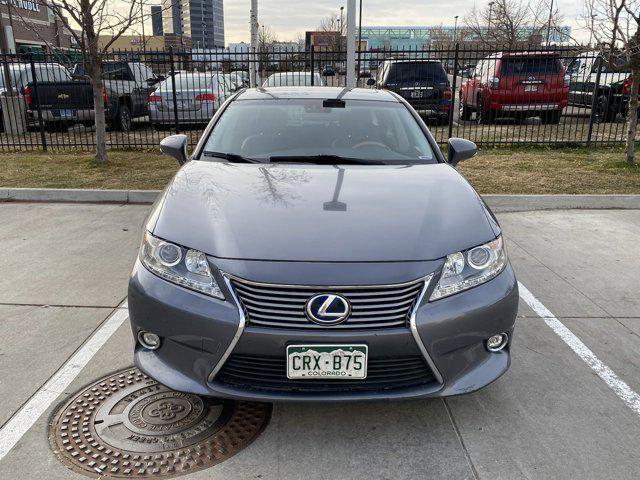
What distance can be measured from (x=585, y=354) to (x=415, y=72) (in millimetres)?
11808

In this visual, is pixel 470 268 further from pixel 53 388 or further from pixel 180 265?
pixel 53 388

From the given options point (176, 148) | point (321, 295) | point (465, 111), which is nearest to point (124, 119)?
point (465, 111)

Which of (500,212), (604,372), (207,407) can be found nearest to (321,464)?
(207,407)

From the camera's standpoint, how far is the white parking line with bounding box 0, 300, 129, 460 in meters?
2.68

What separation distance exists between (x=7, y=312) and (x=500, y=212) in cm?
547

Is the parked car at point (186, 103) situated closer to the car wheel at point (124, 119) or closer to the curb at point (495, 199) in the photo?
the car wheel at point (124, 119)

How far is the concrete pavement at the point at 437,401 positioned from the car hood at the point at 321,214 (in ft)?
2.85

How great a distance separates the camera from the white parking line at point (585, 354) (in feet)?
9.96

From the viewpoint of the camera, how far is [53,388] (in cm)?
306

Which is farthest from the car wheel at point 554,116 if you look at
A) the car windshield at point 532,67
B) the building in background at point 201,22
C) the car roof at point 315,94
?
the building in background at point 201,22

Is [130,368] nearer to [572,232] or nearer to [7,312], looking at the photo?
[7,312]

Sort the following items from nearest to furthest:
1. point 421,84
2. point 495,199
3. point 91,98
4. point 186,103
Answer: point 495,199, point 91,98, point 186,103, point 421,84

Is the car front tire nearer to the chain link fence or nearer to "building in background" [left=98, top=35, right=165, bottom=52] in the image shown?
the chain link fence

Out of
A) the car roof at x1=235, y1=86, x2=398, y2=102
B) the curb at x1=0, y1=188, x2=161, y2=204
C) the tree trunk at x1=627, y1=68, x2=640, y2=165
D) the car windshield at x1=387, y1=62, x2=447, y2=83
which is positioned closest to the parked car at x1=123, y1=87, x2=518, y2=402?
the car roof at x1=235, y1=86, x2=398, y2=102
